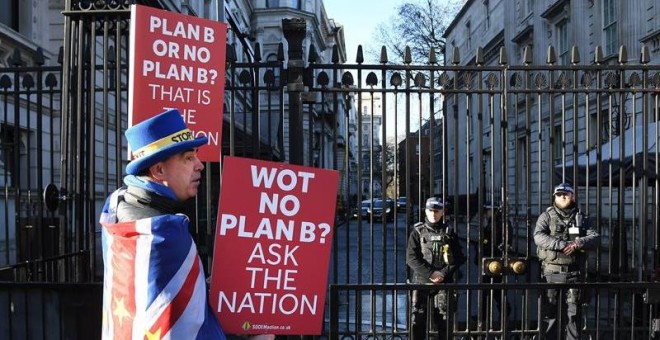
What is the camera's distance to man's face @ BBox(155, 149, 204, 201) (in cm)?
262

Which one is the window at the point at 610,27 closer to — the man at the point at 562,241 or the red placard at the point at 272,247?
the man at the point at 562,241

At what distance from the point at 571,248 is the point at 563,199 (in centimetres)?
56

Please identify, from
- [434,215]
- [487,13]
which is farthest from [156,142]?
[487,13]

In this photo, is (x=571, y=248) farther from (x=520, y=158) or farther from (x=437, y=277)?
(x=520, y=158)

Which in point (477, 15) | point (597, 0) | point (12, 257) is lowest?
point (12, 257)

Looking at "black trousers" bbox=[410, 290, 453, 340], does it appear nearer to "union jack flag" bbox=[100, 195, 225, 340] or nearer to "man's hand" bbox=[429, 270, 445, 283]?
"man's hand" bbox=[429, 270, 445, 283]

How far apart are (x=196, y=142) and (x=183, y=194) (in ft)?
0.75

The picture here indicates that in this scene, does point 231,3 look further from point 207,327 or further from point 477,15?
point 207,327

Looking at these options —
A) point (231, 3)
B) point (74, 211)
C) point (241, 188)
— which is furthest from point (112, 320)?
point (231, 3)

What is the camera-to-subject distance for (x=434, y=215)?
7277 millimetres

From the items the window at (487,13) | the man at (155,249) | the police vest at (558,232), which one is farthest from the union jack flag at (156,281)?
the window at (487,13)

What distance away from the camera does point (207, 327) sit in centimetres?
251

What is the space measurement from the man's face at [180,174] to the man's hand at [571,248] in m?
5.51

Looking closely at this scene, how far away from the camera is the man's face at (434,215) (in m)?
7.26
